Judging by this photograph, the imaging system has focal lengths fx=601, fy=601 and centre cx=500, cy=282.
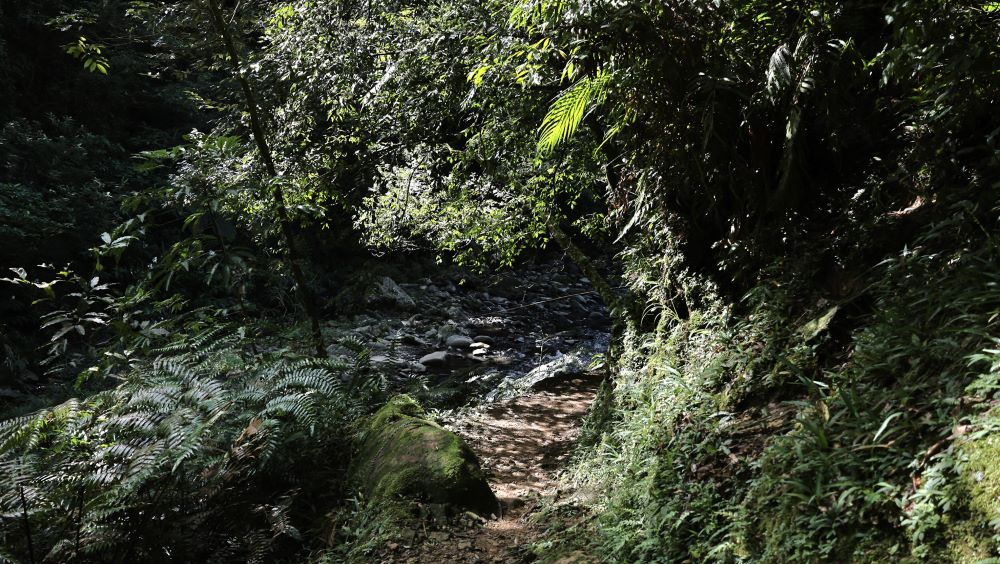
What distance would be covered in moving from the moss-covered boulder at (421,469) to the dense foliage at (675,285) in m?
0.32

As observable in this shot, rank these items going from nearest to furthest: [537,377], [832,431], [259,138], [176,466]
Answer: [832,431] < [176,466] < [259,138] < [537,377]

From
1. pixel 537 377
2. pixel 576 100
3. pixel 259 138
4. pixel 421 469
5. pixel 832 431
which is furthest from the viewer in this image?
pixel 537 377

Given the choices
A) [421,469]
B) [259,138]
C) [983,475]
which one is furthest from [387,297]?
[983,475]

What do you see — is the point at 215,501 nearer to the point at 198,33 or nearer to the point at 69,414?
the point at 69,414

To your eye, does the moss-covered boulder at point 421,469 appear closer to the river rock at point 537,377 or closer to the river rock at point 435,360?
the river rock at point 537,377

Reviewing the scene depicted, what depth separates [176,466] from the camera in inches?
126

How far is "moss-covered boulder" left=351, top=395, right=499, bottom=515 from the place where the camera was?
152 inches

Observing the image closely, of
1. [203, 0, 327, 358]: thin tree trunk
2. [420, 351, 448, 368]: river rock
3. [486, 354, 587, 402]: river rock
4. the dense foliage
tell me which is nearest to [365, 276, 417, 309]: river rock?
[420, 351, 448, 368]: river rock

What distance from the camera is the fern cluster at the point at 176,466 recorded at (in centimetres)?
338

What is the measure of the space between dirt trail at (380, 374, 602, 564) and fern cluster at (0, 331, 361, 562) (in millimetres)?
920

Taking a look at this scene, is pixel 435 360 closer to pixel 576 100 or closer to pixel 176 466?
pixel 176 466

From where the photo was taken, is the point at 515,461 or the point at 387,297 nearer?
the point at 515,461

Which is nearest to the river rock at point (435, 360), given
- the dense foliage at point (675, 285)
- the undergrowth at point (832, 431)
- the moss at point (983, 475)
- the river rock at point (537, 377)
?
the river rock at point (537, 377)

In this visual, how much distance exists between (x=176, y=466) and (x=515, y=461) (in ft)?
10.3
